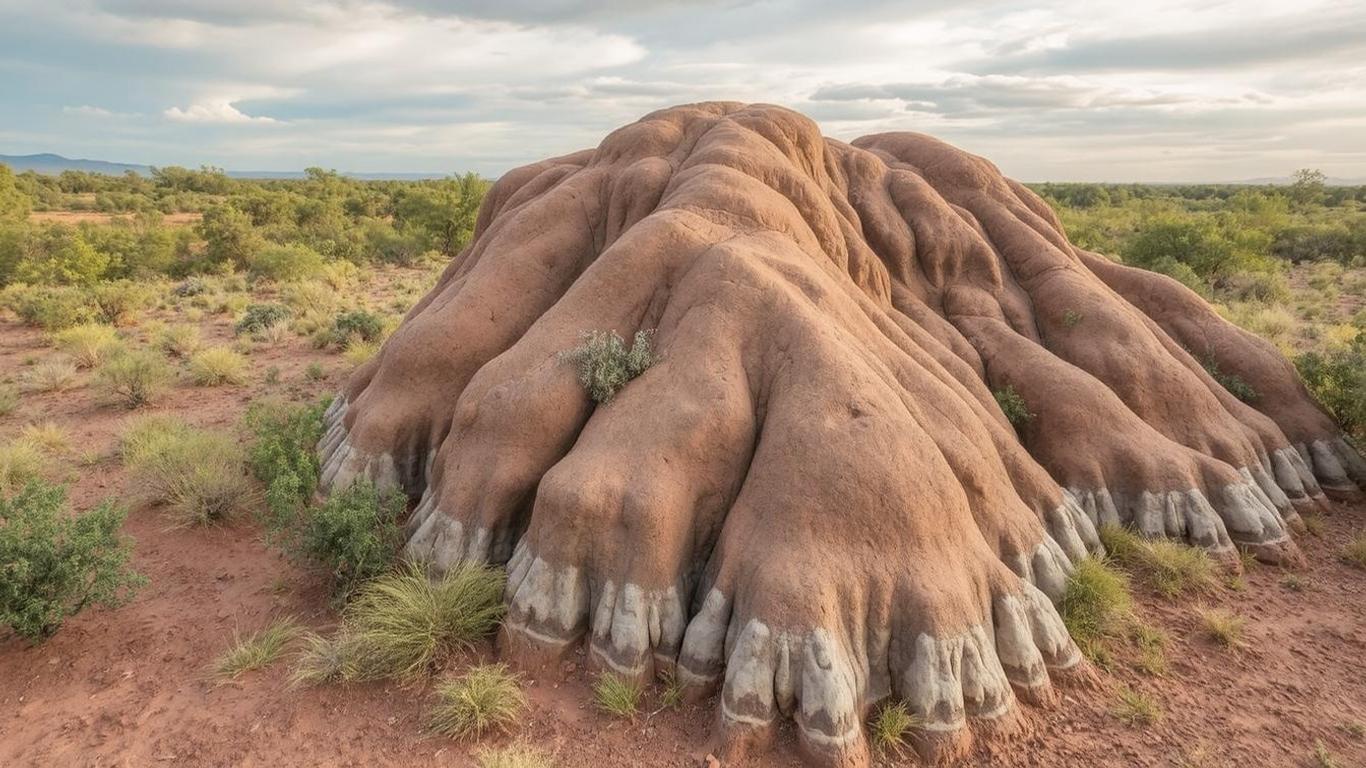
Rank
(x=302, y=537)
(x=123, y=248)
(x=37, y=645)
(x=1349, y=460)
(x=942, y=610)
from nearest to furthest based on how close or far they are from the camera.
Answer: (x=942, y=610) → (x=37, y=645) → (x=302, y=537) → (x=1349, y=460) → (x=123, y=248)

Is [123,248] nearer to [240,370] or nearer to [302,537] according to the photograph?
[240,370]

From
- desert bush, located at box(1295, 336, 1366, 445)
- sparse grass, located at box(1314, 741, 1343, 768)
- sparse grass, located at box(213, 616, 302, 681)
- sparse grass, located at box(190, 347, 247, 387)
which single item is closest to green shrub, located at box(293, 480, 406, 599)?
sparse grass, located at box(213, 616, 302, 681)

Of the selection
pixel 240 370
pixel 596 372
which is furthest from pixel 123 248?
pixel 596 372

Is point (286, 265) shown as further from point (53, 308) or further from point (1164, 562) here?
point (1164, 562)

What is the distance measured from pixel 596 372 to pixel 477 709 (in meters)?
3.30

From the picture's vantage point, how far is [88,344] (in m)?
15.8

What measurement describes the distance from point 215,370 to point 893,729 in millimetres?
15363

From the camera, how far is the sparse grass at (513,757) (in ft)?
15.5

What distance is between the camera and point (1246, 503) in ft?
25.7

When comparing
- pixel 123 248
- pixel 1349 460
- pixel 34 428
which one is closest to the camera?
pixel 1349 460

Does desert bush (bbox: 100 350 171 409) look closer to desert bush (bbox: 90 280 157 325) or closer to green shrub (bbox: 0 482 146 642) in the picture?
green shrub (bbox: 0 482 146 642)

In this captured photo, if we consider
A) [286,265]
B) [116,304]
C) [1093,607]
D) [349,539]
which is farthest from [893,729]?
[286,265]

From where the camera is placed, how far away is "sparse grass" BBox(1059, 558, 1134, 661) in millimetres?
6281

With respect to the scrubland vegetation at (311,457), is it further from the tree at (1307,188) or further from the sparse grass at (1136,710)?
the tree at (1307,188)
